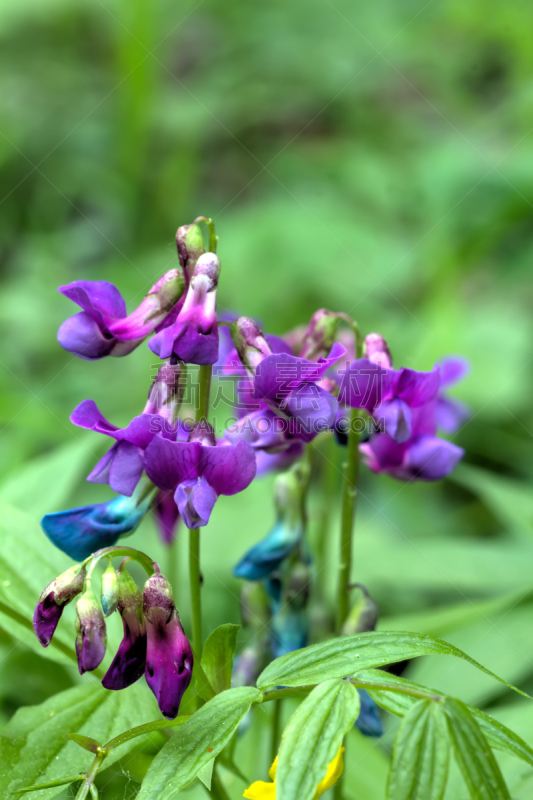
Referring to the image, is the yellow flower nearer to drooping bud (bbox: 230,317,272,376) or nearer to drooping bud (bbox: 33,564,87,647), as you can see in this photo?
drooping bud (bbox: 33,564,87,647)

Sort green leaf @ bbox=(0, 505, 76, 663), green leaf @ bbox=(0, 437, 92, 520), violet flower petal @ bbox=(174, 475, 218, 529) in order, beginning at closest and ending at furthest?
violet flower petal @ bbox=(174, 475, 218, 529) → green leaf @ bbox=(0, 505, 76, 663) → green leaf @ bbox=(0, 437, 92, 520)

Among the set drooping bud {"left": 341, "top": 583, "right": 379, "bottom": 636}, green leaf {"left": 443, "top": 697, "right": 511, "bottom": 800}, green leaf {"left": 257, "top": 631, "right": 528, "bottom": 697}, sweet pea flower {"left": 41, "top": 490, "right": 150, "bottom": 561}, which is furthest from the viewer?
drooping bud {"left": 341, "top": 583, "right": 379, "bottom": 636}

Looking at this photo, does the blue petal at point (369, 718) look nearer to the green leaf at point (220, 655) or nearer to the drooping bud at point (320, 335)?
the green leaf at point (220, 655)

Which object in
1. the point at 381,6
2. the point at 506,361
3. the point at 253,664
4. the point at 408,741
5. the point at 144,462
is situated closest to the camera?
the point at 408,741

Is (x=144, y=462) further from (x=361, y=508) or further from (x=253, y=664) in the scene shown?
(x=361, y=508)

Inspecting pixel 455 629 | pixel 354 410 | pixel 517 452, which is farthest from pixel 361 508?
pixel 354 410

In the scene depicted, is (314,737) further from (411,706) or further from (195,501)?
(195,501)

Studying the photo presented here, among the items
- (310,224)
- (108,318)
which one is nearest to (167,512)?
(108,318)

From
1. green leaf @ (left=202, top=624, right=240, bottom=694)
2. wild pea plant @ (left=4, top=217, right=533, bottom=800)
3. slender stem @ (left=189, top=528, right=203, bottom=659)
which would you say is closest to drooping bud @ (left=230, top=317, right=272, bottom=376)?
wild pea plant @ (left=4, top=217, right=533, bottom=800)
